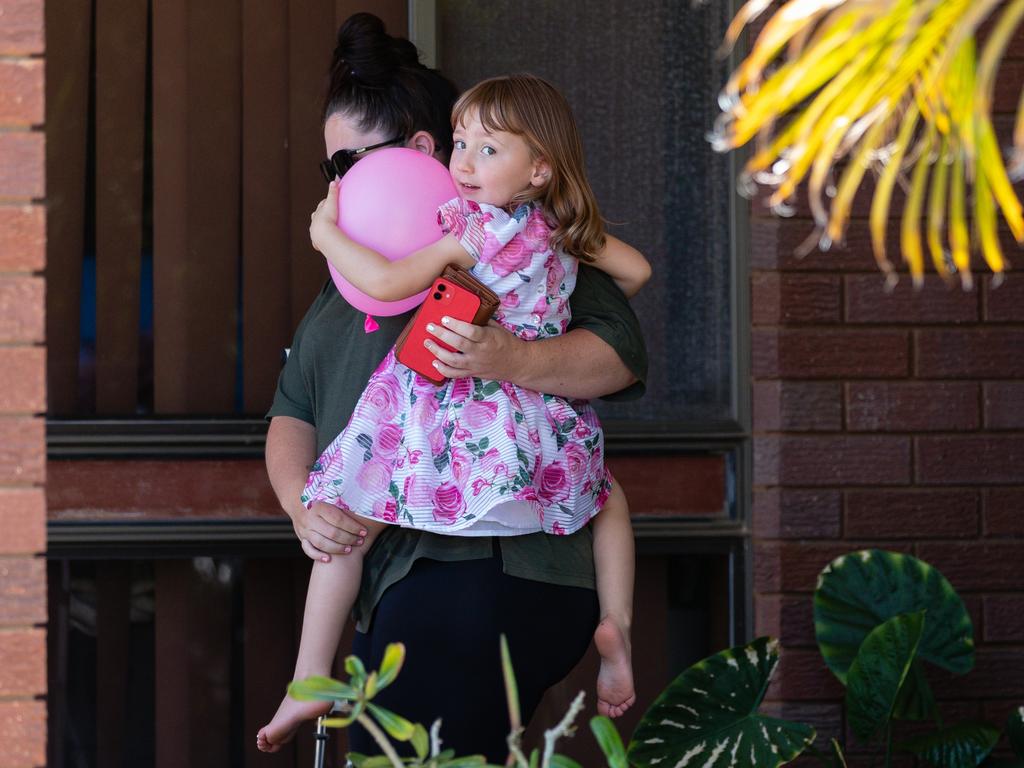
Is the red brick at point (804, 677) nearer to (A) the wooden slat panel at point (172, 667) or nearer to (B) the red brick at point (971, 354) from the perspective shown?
(B) the red brick at point (971, 354)

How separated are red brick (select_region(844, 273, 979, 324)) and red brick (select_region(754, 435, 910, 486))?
11.8 inches

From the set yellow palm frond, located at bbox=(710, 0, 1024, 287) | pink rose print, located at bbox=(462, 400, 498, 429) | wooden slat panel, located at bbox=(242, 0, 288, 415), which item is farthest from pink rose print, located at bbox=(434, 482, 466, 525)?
wooden slat panel, located at bbox=(242, 0, 288, 415)

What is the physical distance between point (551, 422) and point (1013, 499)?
179cm

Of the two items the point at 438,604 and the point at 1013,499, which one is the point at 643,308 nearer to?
the point at 1013,499

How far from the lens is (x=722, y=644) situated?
3531mm

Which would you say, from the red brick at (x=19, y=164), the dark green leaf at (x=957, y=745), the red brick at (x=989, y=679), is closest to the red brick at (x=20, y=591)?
the red brick at (x=19, y=164)

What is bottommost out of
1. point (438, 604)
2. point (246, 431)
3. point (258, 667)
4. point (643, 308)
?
point (258, 667)

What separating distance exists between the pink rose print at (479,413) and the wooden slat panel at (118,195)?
1555 mm

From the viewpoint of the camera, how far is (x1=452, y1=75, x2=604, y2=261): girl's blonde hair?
7.04 feet

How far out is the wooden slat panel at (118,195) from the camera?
3379 millimetres

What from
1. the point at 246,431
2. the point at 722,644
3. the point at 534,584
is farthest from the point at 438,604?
the point at 722,644

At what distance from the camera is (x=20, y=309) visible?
1.70 metres

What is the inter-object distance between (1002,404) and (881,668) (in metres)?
0.92

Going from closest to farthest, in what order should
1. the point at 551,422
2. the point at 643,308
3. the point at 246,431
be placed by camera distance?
the point at 551,422 < the point at 246,431 < the point at 643,308
